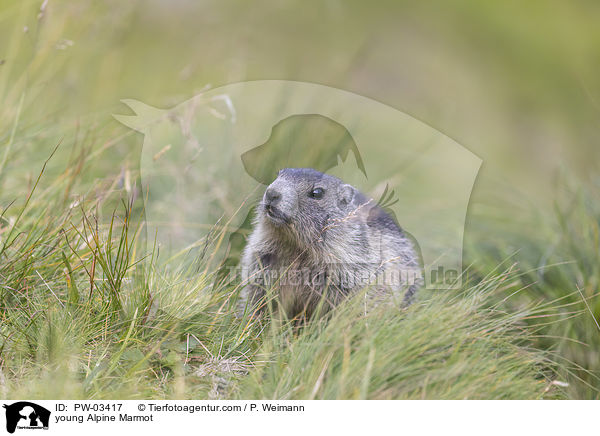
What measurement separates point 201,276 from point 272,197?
0.68 m

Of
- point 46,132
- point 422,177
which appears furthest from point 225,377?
point 422,177

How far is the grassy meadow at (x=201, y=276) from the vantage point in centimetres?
335

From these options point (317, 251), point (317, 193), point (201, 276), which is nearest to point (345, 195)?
point (317, 193)

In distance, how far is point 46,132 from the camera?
18.2 feet

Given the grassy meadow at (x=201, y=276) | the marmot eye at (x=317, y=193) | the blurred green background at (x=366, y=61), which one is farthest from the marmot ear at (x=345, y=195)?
the blurred green background at (x=366, y=61)

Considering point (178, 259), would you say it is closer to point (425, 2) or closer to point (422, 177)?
point (422, 177)

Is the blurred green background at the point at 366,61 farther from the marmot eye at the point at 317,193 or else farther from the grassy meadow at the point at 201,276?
the marmot eye at the point at 317,193

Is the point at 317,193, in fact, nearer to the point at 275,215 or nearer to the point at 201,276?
the point at 275,215

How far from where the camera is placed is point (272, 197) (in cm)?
400

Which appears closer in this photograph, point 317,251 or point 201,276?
point 201,276

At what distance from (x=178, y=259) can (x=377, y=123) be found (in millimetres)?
1927
